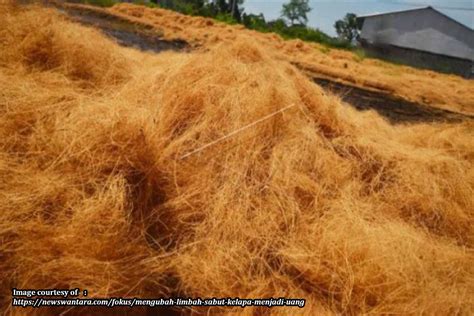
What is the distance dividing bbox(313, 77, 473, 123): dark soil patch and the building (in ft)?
58.7

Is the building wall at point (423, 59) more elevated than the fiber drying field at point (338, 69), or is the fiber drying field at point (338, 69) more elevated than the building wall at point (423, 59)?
the building wall at point (423, 59)

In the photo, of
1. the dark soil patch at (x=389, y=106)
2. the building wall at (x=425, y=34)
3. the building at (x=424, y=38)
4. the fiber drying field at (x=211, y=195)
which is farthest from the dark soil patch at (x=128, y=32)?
the building wall at (x=425, y=34)

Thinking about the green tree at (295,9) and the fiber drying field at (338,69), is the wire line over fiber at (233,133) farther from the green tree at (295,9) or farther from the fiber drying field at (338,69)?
the green tree at (295,9)

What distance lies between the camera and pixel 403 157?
3455 millimetres

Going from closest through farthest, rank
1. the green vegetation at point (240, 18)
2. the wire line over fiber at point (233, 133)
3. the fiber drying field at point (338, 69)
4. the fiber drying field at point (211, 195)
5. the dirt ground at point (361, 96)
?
the fiber drying field at point (211, 195) → the wire line over fiber at point (233, 133) → the dirt ground at point (361, 96) → the fiber drying field at point (338, 69) → the green vegetation at point (240, 18)

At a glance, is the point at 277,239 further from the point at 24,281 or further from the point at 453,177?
the point at 453,177

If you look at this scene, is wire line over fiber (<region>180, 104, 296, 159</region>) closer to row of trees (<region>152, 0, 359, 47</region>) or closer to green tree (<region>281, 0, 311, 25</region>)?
row of trees (<region>152, 0, 359, 47</region>)

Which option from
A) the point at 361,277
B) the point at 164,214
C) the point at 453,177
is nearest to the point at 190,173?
the point at 164,214

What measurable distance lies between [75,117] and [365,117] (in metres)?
3.62

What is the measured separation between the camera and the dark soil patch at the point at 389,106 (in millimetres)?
8570

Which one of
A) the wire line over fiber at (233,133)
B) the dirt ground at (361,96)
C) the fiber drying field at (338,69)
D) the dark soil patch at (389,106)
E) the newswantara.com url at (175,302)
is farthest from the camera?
the fiber drying field at (338,69)

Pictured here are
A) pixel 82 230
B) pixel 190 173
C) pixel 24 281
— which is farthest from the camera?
pixel 190 173

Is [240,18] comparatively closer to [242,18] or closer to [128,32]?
[242,18]

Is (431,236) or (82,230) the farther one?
(431,236)
